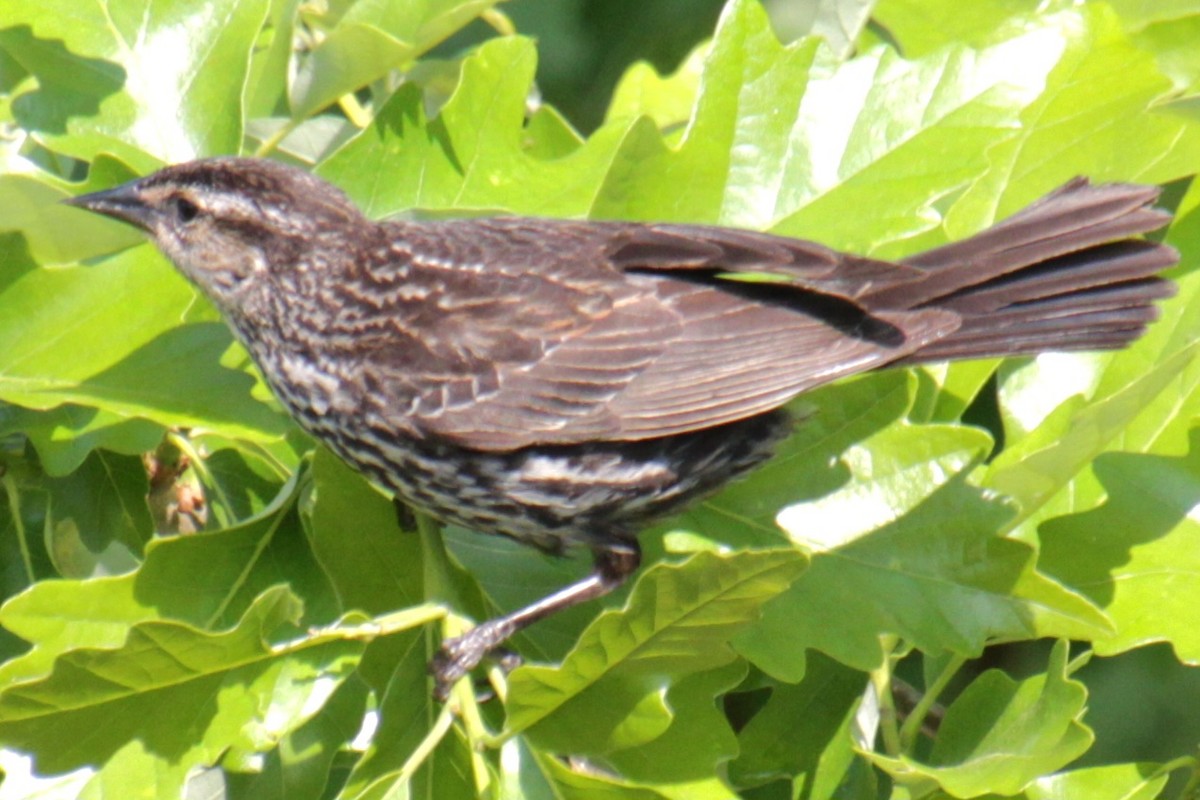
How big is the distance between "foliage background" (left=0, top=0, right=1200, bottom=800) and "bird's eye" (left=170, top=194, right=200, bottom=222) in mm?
104

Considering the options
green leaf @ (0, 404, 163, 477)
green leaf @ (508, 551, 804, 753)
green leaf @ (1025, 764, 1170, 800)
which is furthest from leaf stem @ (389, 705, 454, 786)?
green leaf @ (1025, 764, 1170, 800)

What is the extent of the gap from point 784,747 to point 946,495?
53 cm

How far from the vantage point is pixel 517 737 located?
2.51 metres

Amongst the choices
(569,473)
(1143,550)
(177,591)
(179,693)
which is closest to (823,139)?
(569,473)

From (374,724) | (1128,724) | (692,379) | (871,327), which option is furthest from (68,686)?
(1128,724)

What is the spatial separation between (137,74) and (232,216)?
1.13 feet

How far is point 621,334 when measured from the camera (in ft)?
11.0

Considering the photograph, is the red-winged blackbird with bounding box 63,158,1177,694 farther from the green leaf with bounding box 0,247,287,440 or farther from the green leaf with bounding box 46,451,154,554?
the green leaf with bounding box 46,451,154,554

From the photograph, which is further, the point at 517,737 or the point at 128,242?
the point at 128,242

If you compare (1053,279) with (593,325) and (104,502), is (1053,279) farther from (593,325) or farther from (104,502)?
(104,502)

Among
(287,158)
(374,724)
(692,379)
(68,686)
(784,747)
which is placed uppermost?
(287,158)

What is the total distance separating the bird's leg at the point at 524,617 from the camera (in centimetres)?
256

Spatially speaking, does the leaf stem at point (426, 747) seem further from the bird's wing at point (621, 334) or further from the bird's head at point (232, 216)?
the bird's head at point (232, 216)

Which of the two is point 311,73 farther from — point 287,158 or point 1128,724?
point 1128,724
